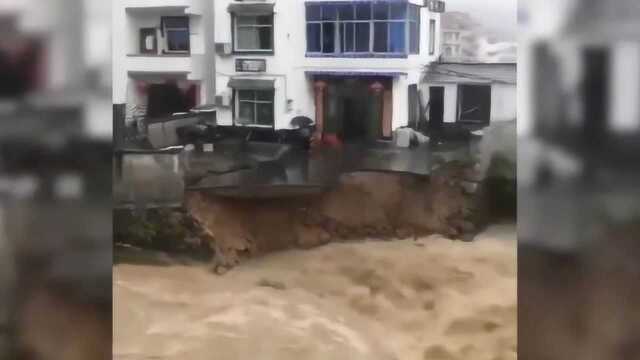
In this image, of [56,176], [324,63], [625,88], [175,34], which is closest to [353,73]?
[324,63]

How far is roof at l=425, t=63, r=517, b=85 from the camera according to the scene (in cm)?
110

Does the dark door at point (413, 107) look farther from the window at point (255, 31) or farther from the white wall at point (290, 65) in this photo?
the window at point (255, 31)

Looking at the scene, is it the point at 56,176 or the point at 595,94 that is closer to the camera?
the point at 595,94

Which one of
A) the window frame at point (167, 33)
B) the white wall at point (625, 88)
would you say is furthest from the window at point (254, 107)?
the white wall at point (625, 88)

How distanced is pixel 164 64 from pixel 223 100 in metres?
0.11

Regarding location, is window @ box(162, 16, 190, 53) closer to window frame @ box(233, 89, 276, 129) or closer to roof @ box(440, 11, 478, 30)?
window frame @ box(233, 89, 276, 129)

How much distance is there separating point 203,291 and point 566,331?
21.8 inches

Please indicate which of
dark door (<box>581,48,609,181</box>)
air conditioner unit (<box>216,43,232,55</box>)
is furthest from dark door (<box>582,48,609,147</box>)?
air conditioner unit (<box>216,43,232,55</box>)

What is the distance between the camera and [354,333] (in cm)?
113

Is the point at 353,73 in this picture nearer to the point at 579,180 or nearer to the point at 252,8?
the point at 252,8

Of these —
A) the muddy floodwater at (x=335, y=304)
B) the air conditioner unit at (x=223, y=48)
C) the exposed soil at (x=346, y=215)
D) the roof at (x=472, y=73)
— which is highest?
the air conditioner unit at (x=223, y=48)

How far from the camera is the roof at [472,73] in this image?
1.10m

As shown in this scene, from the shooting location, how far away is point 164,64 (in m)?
1.17

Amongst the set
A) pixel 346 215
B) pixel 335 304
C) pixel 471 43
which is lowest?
pixel 335 304
